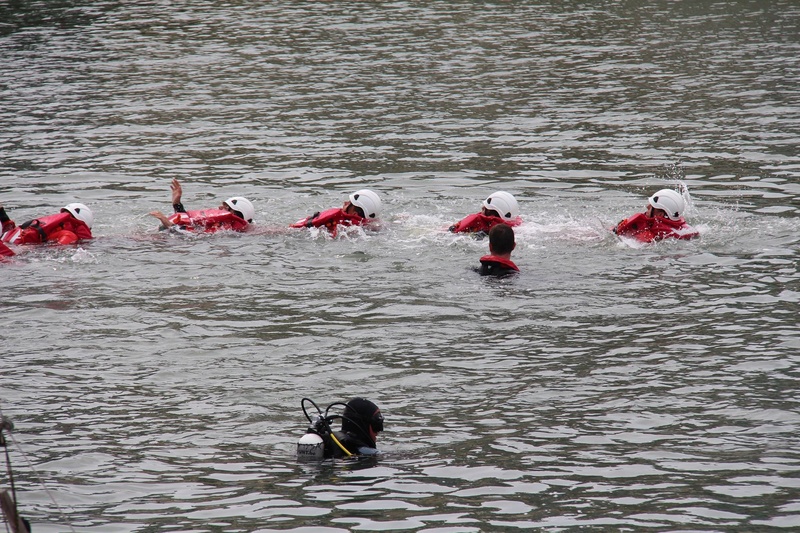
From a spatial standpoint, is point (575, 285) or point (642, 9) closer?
point (575, 285)

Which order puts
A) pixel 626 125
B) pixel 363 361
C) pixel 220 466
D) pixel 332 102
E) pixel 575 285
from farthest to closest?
pixel 332 102, pixel 626 125, pixel 575 285, pixel 363 361, pixel 220 466

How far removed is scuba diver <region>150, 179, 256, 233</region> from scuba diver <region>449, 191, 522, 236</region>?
3.41 meters

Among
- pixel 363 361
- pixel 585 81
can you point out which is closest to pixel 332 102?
pixel 585 81

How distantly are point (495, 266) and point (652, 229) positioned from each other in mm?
3016

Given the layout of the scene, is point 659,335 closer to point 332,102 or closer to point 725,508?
point 725,508

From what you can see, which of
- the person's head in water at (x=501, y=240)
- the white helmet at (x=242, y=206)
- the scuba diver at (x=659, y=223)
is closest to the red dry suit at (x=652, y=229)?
the scuba diver at (x=659, y=223)

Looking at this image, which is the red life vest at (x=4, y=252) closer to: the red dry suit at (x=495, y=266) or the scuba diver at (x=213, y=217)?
the scuba diver at (x=213, y=217)

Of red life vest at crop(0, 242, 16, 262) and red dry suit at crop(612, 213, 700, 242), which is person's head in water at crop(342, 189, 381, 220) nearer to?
red dry suit at crop(612, 213, 700, 242)

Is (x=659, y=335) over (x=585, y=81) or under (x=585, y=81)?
under

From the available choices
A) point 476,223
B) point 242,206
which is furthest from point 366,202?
Answer: point 242,206

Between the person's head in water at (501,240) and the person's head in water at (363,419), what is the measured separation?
5.60m

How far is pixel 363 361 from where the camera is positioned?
11641mm

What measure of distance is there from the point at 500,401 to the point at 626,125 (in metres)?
14.2

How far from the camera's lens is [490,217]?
16328mm
